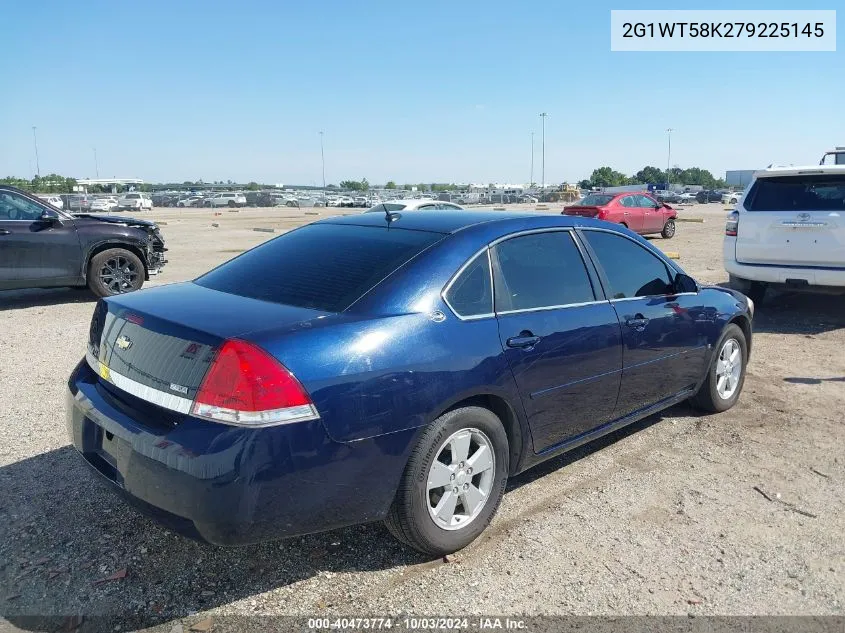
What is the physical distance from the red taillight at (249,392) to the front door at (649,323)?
88.4 inches

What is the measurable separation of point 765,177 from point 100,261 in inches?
353

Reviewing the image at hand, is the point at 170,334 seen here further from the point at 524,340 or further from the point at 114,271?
the point at 114,271

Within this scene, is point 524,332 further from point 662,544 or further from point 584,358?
point 662,544

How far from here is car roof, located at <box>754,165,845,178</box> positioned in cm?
778

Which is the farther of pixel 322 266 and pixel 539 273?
pixel 539 273

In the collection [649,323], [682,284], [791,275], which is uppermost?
[682,284]

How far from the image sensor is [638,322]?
4266 mm

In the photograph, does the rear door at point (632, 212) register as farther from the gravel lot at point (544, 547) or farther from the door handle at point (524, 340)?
the door handle at point (524, 340)

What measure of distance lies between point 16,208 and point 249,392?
8.51 m

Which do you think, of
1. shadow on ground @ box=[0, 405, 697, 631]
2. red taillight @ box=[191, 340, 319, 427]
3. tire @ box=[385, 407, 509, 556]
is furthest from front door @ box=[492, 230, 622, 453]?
red taillight @ box=[191, 340, 319, 427]

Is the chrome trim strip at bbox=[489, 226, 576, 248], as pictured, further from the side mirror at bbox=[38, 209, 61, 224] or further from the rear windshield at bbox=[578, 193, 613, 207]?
the rear windshield at bbox=[578, 193, 613, 207]

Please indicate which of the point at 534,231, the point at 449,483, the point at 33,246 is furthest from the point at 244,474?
the point at 33,246

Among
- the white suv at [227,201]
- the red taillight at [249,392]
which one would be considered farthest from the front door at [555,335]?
the white suv at [227,201]

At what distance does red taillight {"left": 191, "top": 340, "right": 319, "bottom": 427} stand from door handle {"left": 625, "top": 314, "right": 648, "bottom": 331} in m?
2.26
